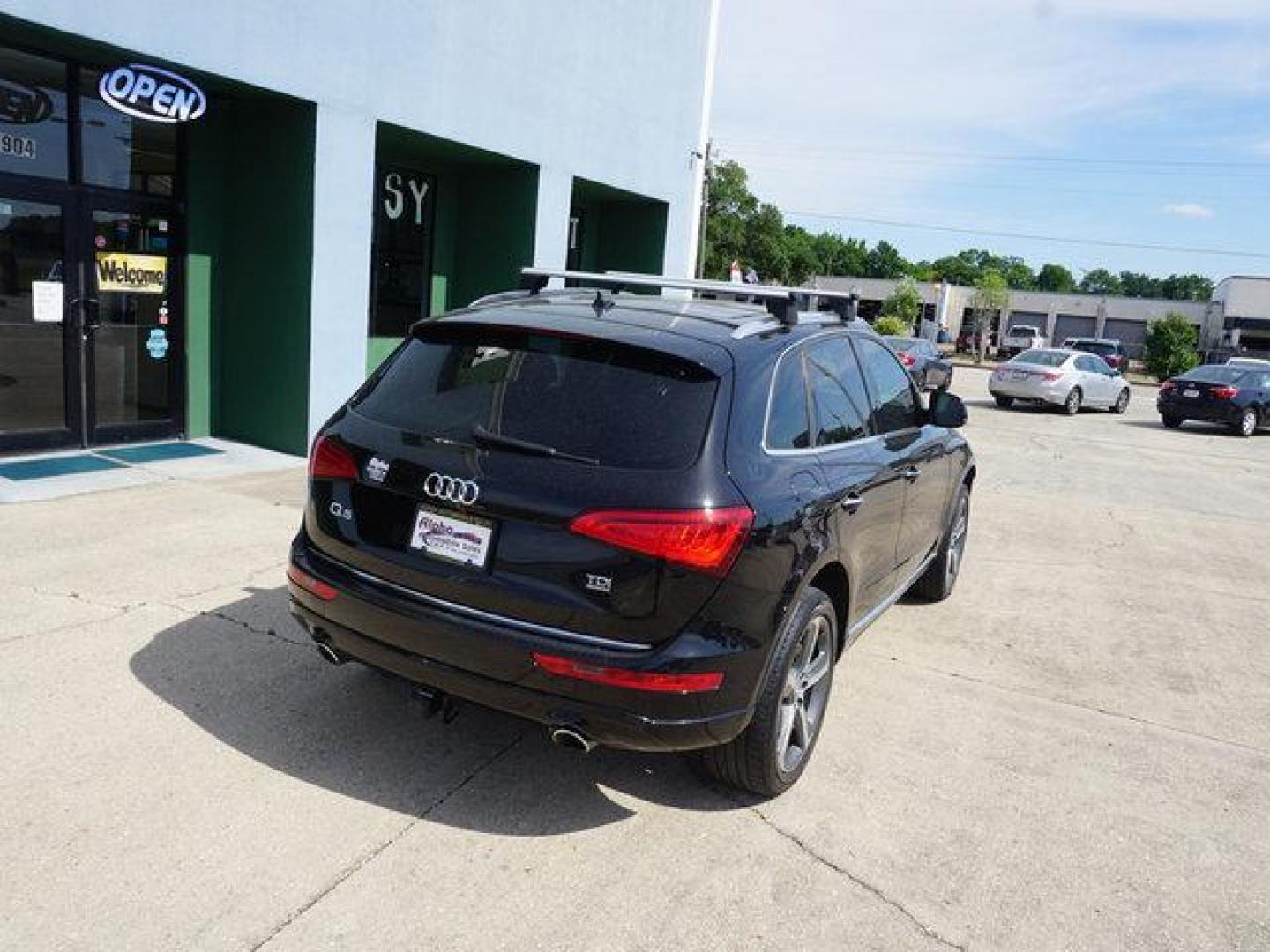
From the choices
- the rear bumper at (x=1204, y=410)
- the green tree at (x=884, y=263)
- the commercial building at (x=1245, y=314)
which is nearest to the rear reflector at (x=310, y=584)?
the rear bumper at (x=1204, y=410)

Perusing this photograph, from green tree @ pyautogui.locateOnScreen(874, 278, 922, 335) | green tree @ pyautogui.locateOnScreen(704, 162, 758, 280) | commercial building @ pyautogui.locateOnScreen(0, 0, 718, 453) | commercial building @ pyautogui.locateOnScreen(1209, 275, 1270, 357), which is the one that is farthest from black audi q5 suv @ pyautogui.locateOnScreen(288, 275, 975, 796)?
green tree @ pyautogui.locateOnScreen(704, 162, 758, 280)

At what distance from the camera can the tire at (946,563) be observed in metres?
6.09

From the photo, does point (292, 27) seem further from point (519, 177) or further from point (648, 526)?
point (648, 526)

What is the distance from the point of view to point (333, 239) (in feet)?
29.0

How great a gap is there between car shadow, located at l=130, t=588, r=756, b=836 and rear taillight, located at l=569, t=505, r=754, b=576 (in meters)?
0.78

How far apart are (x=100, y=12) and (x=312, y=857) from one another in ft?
21.2

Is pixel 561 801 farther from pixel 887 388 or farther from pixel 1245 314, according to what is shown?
pixel 1245 314

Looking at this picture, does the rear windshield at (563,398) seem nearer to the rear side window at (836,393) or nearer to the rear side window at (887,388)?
the rear side window at (836,393)

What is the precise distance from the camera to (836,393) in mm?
4141

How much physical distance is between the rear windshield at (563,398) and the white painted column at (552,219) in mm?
8207

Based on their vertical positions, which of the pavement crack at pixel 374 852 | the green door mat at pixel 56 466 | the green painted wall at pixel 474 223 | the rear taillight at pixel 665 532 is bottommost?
the pavement crack at pixel 374 852

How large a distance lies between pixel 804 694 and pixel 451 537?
4.99 ft

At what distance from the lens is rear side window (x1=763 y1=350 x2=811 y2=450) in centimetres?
346

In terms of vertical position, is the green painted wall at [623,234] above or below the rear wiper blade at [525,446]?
above
